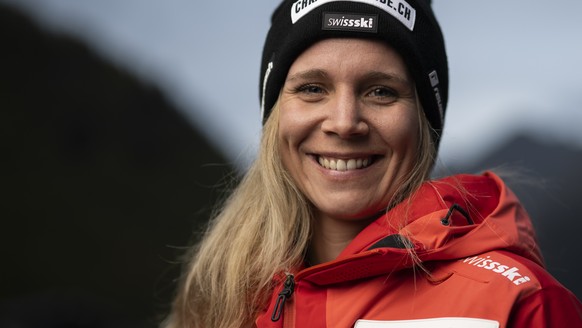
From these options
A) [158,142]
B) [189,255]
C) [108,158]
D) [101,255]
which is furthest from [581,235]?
[158,142]

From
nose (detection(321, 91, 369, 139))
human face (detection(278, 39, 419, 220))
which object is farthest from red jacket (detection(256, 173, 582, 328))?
nose (detection(321, 91, 369, 139))

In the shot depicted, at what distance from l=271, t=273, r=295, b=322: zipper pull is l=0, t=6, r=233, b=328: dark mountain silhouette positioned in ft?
35.8

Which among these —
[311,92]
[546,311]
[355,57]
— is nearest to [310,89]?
[311,92]

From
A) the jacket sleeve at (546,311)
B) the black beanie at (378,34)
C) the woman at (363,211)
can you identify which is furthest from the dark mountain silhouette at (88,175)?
the jacket sleeve at (546,311)

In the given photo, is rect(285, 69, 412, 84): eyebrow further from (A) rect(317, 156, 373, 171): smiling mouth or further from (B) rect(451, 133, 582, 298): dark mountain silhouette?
(B) rect(451, 133, 582, 298): dark mountain silhouette

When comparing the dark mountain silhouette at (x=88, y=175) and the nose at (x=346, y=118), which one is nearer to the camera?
the nose at (x=346, y=118)

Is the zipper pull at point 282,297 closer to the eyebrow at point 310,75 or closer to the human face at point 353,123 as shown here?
the human face at point 353,123

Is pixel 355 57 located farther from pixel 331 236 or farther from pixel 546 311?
Result: pixel 546 311

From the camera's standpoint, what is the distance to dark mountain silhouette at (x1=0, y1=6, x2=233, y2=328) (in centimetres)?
1537

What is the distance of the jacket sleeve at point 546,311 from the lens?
2.12 metres

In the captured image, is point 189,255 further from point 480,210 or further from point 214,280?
point 480,210

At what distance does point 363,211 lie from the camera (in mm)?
2633

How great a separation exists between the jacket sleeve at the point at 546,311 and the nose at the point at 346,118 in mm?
716

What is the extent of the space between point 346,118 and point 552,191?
119 centimetres
